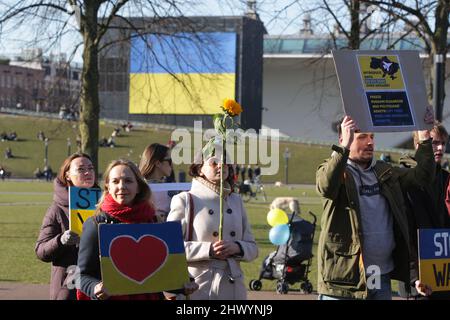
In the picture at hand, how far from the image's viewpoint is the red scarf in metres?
5.59

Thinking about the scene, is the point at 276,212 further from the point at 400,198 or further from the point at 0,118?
the point at 0,118

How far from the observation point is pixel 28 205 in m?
35.7

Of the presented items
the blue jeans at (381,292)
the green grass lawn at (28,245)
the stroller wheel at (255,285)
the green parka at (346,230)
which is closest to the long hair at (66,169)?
the green parka at (346,230)

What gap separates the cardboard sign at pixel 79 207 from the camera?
700 cm

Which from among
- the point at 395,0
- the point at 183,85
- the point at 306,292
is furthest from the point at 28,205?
the point at 306,292

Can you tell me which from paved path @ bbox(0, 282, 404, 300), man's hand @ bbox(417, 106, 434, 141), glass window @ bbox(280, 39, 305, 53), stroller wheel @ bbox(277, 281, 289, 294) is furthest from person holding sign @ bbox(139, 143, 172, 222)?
glass window @ bbox(280, 39, 305, 53)

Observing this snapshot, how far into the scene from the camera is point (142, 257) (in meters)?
5.56

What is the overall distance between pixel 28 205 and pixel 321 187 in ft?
101

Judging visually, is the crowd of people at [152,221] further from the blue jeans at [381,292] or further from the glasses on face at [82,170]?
the blue jeans at [381,292]

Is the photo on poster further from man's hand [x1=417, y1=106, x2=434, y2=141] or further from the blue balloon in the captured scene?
the blue balloon

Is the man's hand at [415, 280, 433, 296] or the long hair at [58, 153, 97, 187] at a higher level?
the long hair at [58, 153, 97, 187]

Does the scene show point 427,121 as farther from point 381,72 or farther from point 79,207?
point 79,207

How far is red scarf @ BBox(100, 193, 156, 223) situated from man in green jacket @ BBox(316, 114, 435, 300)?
116 cm

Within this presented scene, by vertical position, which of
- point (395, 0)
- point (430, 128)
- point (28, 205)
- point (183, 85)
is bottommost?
point (28, 205)
